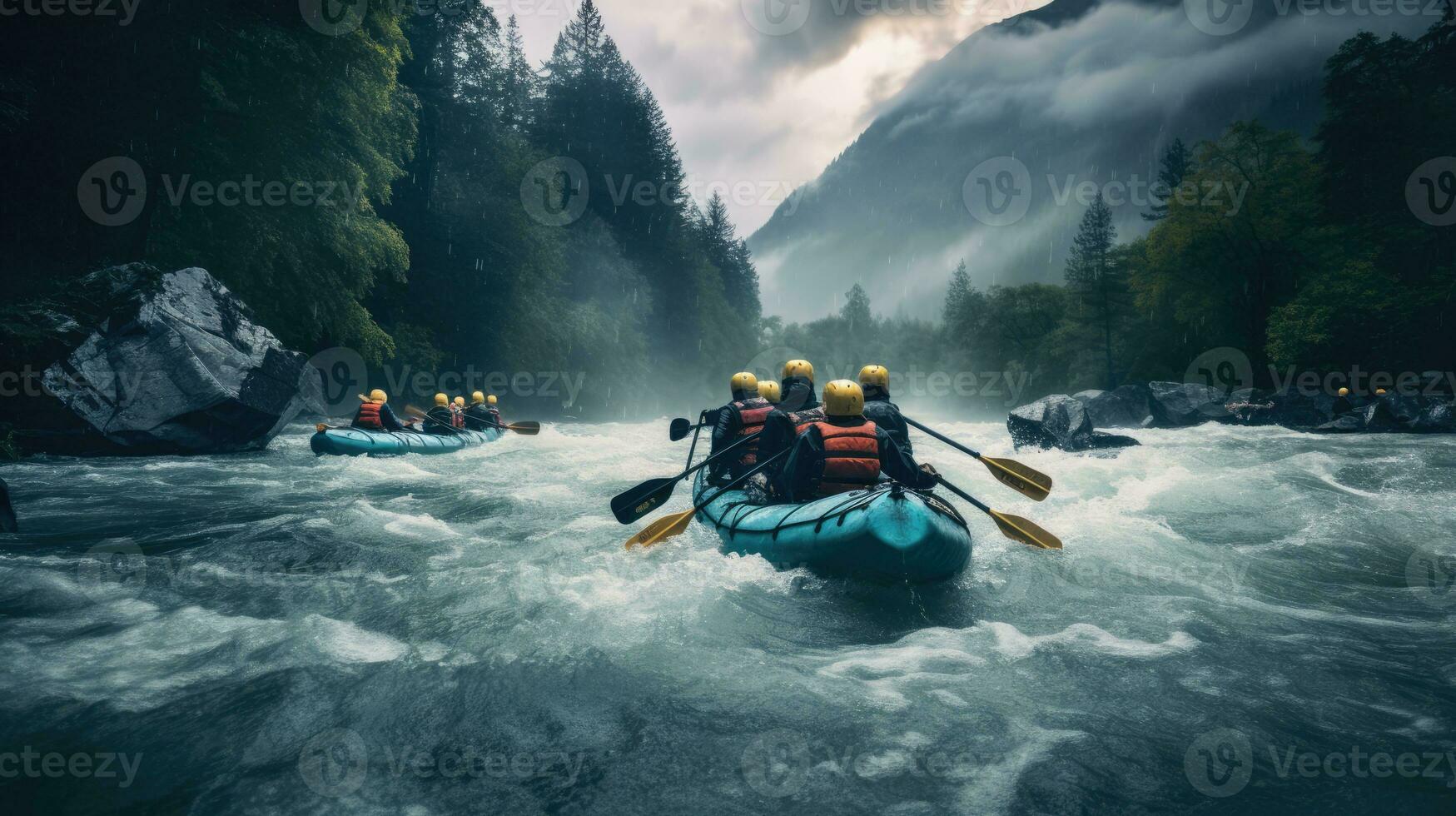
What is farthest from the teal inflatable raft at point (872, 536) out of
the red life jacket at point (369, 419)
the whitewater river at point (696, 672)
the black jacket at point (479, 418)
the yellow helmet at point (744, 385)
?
the black jacket at point (479, 418)

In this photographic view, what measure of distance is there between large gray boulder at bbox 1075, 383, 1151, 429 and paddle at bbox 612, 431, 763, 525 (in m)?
24.0

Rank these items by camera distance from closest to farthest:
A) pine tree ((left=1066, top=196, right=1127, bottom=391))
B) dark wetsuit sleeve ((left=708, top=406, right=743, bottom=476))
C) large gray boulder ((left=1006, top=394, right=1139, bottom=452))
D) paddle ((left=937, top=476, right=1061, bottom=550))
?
paddle ((left=937, top=476, right=1061, bottom=550)) → dark wetsuit sleeve ((left=708, top=406, right=743, bottom=476)) → large gray boulder ((left=1006, top=394, right=1139, bottom=452)) → pine tree ((left=1066, top=196, right=1127, bottom=391))

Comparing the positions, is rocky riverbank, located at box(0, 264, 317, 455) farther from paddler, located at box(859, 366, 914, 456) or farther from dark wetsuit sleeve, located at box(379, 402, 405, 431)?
paddler, located at box(859, 366, 914, 456)

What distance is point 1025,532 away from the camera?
19.4 ft

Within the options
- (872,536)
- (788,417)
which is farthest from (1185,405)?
(872,536)

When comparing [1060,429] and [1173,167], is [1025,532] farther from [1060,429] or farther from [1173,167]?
[1173,167]

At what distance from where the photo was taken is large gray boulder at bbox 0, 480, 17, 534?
20.3 feet

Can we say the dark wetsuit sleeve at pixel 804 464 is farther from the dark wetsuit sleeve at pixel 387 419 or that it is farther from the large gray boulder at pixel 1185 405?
the large gray boulder at pixel 1185 405

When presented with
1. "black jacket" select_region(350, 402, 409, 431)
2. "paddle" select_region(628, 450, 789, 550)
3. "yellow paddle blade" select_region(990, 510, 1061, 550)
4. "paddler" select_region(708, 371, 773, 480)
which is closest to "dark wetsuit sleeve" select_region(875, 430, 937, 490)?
"yellow paddle blade" select_region(990, 510, 1061, 550)

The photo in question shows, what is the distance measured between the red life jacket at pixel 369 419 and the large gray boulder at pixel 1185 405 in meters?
26.1

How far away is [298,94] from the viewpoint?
15250mm

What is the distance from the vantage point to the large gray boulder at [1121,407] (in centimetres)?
2652

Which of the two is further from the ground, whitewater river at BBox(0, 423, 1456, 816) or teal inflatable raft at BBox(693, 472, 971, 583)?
teal inflatable raft at BBox(693, 472, 971, 583)

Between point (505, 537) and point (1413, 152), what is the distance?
1354 inches
